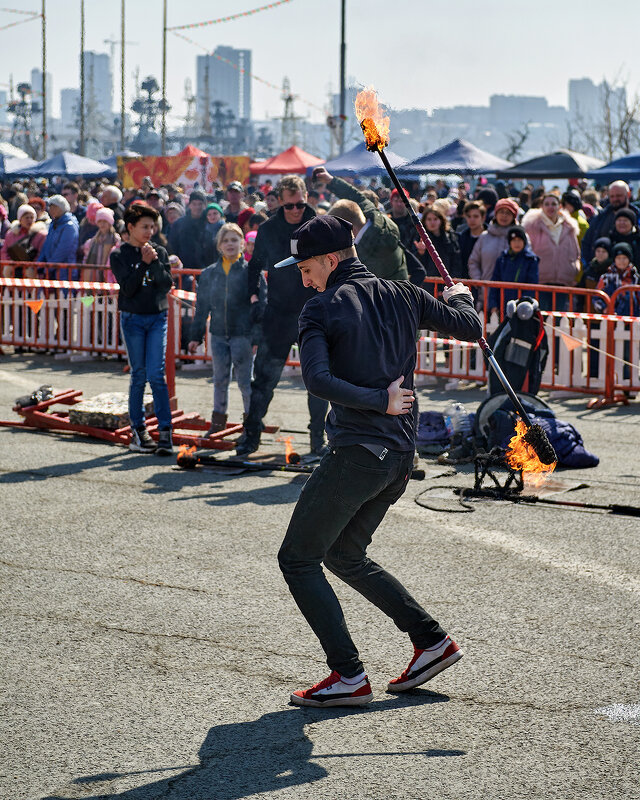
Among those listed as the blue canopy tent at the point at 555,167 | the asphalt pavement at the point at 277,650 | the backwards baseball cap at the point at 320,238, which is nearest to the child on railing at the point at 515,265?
the asphalt pavement at the point at 277,650

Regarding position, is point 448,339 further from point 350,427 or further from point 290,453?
point 350,427

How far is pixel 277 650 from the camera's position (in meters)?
5.34

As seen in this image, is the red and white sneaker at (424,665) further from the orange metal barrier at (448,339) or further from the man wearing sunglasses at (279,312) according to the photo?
the orange metal barrier at (448,339)

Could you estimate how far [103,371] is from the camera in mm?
14484

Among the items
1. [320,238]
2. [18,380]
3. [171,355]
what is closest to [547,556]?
[320,238]

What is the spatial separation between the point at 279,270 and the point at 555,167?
60.0ft

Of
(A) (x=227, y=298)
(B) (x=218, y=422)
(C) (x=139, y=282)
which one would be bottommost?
(B) (x=218, y=422)

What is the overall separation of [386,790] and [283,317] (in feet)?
18.7

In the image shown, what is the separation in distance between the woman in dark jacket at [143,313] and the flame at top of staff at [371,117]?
14.0 feet

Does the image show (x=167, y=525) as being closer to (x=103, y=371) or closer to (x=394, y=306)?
(x=394, y=306)

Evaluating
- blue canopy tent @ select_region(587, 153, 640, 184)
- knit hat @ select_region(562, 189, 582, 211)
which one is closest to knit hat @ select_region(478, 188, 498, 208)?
knit hat @ select_region(562, 189, 582, 211)

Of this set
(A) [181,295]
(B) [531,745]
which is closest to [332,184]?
(A) [181,295]

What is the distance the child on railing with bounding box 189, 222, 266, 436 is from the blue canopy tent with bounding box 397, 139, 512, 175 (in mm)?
15866

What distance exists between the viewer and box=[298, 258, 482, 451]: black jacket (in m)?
4.38
